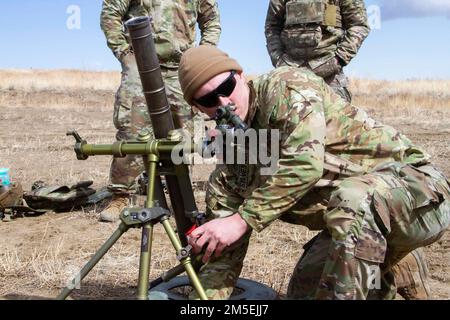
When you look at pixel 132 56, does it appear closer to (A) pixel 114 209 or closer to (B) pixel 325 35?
(A) pixel 114 209

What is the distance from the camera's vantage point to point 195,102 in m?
2.87

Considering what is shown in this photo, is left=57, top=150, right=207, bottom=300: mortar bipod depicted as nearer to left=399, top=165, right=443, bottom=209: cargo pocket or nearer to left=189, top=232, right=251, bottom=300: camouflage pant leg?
left=189, top=232, right=251, bottom=300: camouflage pant leg

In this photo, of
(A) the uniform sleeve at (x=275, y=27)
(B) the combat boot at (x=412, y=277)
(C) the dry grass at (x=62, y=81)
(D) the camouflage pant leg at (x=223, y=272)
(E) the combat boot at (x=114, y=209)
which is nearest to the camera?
(D) the camouflage pant leg at (x=223, y=272)

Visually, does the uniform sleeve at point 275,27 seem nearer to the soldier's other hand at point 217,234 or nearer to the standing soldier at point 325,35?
the standing soldier at point 325,35

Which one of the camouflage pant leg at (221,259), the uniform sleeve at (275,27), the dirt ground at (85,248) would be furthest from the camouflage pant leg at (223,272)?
the uniform sleeve at (275,27)

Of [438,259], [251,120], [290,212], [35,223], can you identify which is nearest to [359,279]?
[290,212]

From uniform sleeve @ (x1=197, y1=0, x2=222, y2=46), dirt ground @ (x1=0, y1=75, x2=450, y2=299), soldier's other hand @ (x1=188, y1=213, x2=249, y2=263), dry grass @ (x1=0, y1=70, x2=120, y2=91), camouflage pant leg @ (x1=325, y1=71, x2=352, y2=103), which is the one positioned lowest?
dry grass @ (x1=0, y1=70, x2=120, y2=91)

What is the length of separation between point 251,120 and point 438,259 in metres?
2.29

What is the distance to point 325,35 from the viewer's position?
6324 mm

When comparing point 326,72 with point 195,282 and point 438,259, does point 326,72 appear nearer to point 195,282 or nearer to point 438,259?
point 438,259

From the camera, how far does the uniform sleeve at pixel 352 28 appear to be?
20.3 ft

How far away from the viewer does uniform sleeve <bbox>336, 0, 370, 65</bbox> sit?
20.3 ft

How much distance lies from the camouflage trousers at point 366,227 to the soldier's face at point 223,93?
1.94ft

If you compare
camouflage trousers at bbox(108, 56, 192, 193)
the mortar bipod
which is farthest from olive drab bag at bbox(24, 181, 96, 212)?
the mortar bipod
